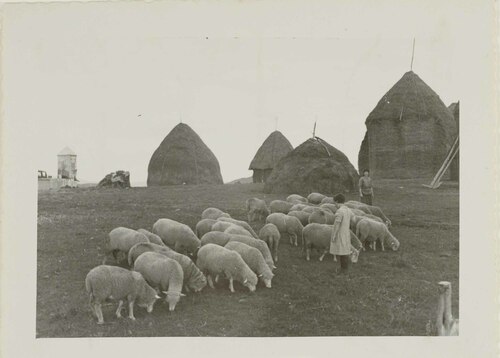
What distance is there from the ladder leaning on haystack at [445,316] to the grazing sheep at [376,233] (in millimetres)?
860

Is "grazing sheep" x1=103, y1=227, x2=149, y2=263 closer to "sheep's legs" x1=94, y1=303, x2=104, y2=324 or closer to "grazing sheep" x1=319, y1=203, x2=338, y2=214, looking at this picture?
"sheep's legs" x1=94, y1=303, x2=104, y2=324

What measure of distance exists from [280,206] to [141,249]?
2.16 metres

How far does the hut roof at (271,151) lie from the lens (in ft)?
22.0

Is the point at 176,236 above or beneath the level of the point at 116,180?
beneath

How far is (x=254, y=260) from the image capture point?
6336 millimetres

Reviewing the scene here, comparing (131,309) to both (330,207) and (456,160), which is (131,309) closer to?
(330,207)

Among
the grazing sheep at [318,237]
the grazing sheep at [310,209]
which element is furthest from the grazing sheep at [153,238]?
the grazing sheep at [310,209]

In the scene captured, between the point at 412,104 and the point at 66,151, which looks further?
the point at 412,104

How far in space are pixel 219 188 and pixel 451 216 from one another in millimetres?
3329

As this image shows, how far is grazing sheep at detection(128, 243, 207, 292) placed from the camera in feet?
19.8

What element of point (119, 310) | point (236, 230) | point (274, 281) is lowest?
point (119, 310)

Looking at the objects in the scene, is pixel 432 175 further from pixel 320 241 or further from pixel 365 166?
pixel 320 241

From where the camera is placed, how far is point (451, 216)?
6398 millimetres

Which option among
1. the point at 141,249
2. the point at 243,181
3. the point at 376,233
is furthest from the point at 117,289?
the point at 376,233
